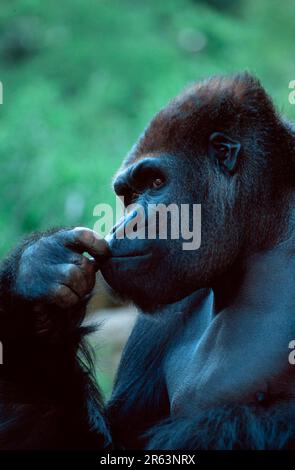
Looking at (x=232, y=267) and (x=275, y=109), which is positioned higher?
(x=275, y=109)

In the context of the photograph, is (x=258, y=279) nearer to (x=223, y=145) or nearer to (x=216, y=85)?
(x=223, y=145)

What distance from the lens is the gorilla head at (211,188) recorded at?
3.05m

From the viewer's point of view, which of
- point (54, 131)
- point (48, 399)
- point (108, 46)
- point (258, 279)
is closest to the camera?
point (258, 279)

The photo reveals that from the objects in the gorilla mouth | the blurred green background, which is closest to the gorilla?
the gorilla mouth

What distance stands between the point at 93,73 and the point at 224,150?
5.33 m

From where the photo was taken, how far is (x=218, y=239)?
305 cm

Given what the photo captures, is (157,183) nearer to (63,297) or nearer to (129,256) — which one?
(129,256)

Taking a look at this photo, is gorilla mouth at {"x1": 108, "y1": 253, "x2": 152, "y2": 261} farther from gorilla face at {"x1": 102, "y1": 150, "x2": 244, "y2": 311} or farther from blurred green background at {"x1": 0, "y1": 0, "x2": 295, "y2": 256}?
blurred green background at {"x1": 0, "y1": 0, "x2": 295, "y2": 256}

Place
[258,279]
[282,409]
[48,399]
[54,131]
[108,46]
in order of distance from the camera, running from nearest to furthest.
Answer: [282,409], [258,279], [48,399], [54,131], [108,46]

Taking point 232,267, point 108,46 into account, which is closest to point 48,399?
point 232,267

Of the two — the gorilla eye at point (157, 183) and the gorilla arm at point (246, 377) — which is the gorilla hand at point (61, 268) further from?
the gorilla arm at point (246, 377)

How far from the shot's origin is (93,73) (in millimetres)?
8227

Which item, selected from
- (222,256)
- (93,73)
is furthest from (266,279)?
(93,73)

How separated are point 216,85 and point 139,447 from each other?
55.9 inches
